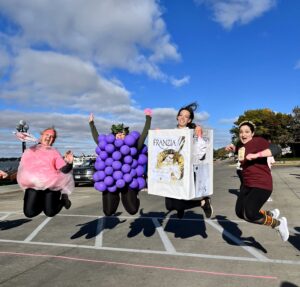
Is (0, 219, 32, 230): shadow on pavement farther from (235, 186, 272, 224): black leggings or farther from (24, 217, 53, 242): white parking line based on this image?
(235, 186, 272, 224): black leggings

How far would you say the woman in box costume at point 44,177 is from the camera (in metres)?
6.52

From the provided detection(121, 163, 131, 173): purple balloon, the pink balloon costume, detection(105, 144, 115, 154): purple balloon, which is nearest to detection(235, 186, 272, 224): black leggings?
detection(121, 163, 131, 173): purple balloon

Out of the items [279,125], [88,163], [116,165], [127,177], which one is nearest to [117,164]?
[116,165]

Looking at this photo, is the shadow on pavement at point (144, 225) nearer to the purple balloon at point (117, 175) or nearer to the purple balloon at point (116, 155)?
the purple balloon at point (117, 175)

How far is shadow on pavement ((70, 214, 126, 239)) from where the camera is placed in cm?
832

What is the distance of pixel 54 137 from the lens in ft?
22.8

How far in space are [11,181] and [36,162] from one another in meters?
24.4

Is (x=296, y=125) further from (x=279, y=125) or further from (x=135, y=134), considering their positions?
(x=135, y=134)

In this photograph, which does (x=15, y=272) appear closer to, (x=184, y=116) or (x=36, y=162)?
(x=36, y=162)

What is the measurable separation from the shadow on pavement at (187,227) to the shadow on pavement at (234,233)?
1.53 feet

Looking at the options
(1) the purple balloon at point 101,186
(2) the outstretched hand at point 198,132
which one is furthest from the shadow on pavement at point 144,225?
(2) the outstretched hand at point 198,132

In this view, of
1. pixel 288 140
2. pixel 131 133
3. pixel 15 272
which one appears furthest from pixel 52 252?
pixel 288 140

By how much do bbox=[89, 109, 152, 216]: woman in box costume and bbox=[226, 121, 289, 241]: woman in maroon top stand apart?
1.65m

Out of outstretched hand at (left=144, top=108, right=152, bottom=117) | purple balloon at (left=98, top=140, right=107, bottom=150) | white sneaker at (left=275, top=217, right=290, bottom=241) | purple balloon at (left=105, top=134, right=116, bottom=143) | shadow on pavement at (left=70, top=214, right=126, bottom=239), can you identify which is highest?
outstretched hand at (left=144, top=108, right=152, bottom=117)
